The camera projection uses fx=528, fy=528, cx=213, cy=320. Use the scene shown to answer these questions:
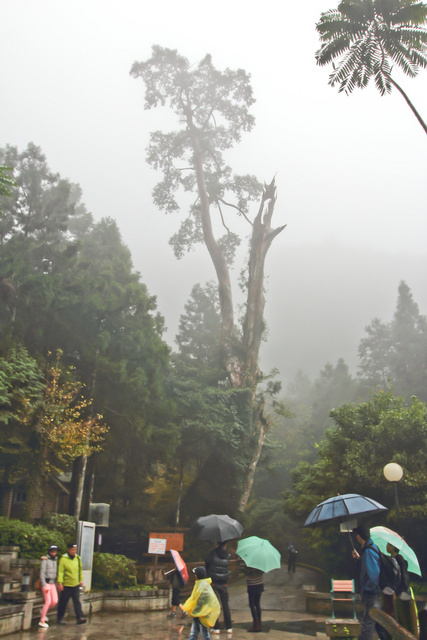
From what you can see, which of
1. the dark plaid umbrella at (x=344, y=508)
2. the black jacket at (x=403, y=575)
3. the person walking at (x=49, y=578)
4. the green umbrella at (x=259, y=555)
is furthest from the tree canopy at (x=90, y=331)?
the black jacket at (x=403, y=575)

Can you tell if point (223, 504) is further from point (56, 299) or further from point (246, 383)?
point (56, 299)

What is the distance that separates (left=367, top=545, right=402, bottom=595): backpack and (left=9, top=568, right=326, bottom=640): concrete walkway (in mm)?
3518

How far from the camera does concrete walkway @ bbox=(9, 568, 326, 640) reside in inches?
351

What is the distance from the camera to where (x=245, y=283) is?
36000mm

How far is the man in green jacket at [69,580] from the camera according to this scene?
31.3 ft

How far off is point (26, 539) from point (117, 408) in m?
9.33

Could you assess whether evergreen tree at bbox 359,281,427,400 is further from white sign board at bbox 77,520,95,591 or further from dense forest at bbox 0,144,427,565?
white sign board at bbox 77,520,95,591

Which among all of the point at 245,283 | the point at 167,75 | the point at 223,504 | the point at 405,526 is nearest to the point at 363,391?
the point at 245,283

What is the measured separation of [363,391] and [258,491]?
16484 mm

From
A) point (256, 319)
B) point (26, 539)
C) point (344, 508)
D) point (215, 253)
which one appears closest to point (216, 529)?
point (344, 508)

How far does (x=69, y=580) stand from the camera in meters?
9.59

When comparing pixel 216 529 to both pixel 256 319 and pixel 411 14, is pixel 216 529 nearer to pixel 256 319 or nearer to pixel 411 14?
pixel 411 14

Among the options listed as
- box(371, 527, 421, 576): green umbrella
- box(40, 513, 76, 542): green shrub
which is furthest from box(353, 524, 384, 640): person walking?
box(40, 513, 76, 542): green shrub

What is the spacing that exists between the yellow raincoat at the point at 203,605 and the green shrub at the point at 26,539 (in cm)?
799
